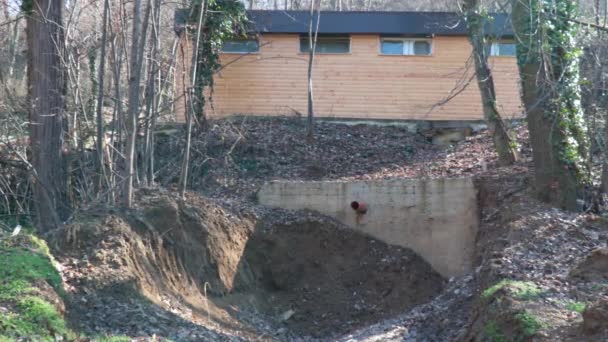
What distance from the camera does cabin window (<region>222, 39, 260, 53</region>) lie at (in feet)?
81.6

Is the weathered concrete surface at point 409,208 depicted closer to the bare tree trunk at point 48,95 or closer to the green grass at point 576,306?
the bare tree trunk at point 48,95

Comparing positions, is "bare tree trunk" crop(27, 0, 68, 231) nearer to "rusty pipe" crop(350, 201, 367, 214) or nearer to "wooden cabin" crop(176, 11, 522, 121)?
"rusty pipe" crop(350, 201, 367, 214)

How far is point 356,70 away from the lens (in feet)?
81.5

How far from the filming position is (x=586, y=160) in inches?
535

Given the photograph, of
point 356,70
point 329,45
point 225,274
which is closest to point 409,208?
point 225,274

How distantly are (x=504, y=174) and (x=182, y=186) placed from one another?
6.42 metres

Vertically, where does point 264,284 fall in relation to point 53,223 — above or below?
below

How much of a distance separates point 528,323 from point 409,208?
888 centimetres

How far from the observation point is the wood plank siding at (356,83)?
24.6m

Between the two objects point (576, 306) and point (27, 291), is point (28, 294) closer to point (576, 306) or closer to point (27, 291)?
point (27, 291)

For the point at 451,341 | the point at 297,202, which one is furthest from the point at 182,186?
the point at 451,341

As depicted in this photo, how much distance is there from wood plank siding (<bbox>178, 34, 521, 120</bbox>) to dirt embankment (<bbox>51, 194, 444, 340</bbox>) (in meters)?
8.85

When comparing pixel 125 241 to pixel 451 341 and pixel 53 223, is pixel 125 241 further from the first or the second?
pixel 451 341

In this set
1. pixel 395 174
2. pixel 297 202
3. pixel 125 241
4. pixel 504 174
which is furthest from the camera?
pixel 395 174
